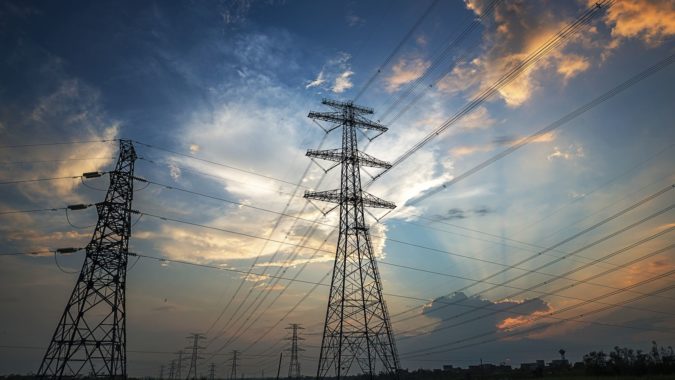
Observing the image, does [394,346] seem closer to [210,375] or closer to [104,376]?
[104,376]

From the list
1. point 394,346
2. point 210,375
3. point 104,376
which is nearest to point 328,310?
point 394,346

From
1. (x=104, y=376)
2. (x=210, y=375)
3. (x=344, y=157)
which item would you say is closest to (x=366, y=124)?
(x=344, y=157)


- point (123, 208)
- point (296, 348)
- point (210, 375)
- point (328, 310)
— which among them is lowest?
point (210, 375)

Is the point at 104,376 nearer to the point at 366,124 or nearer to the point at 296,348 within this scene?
the point at 366,124

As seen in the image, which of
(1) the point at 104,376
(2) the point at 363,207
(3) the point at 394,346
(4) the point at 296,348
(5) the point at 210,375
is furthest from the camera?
(5) the point at 210,375

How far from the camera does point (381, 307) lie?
3139 cm

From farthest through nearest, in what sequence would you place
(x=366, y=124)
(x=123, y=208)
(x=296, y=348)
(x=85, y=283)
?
1. (x=296, y=348)
2. (x=366, y=124)
3. (x=123, y=208)
4. (x=85, y=283)

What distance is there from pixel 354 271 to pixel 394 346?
21.9ft

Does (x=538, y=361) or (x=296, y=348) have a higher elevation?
(x=296, y=348)

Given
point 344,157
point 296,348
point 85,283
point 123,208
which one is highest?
point 344,157

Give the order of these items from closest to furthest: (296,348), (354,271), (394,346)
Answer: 1. (394,346)
2. (354,271)
3. (296,348)

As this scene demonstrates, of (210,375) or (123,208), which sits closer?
(123,208)

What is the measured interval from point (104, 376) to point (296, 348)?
60537 mm

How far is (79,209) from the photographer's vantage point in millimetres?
28234
